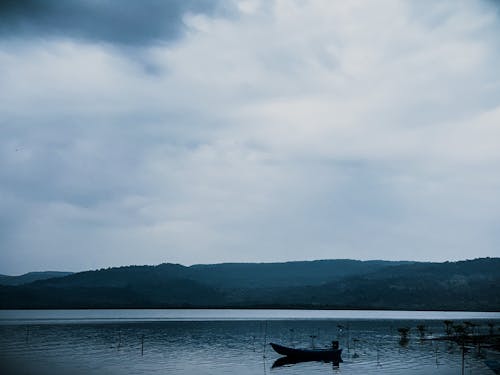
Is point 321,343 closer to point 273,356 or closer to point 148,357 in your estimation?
point 273,356

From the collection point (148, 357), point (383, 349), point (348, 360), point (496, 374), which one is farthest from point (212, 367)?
point (383, 349)

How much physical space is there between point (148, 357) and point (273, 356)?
1486 centimetres

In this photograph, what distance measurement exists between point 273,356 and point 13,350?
1227 inches

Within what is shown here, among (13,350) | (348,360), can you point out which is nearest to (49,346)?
(13,350)

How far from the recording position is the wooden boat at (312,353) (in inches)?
2756

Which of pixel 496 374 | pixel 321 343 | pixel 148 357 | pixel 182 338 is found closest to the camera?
pixel 496 374

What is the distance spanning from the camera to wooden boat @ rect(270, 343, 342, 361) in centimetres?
7000

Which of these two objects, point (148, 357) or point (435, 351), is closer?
point (148, 357)

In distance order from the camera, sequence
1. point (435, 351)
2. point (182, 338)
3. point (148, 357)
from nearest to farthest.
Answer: point (148, 357)
point (435, 351)
point (182, 338)

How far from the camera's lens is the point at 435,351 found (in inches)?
3172

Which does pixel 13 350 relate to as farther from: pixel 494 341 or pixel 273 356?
pixel 494 341

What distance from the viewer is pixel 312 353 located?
70938 mm

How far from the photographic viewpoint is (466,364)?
6562cm

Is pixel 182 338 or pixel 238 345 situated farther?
pixel 182 338
